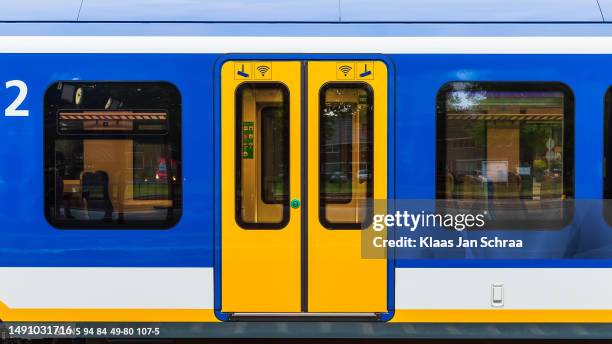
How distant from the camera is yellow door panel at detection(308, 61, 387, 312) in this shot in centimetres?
480

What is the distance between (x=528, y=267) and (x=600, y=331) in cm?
85

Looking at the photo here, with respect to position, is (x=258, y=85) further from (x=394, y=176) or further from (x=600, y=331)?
(x=600, y=331)

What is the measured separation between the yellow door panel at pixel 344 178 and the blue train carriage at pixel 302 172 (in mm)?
13

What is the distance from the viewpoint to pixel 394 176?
4793mm

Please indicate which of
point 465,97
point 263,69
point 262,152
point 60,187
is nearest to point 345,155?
point 262,152

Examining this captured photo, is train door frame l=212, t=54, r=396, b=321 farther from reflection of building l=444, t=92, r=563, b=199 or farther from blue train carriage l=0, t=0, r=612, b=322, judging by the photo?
reflection of building l=444, t=92, r=563, b=199

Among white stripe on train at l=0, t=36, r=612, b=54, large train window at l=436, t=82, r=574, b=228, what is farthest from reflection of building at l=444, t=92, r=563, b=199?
white stripe on train at l=0, t=36, r=612, b=54

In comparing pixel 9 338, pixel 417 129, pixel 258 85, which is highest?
pixel 258 85

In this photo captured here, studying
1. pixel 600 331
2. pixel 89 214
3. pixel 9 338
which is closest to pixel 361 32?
pixel 89 214

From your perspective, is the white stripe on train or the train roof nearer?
the white stripe on train

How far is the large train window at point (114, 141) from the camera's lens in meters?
4.83

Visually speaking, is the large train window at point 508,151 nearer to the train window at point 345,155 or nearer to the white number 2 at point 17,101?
the train window at point 345,155

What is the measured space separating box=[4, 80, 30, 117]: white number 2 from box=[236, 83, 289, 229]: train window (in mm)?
1806

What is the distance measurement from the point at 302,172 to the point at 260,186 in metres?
0.38
